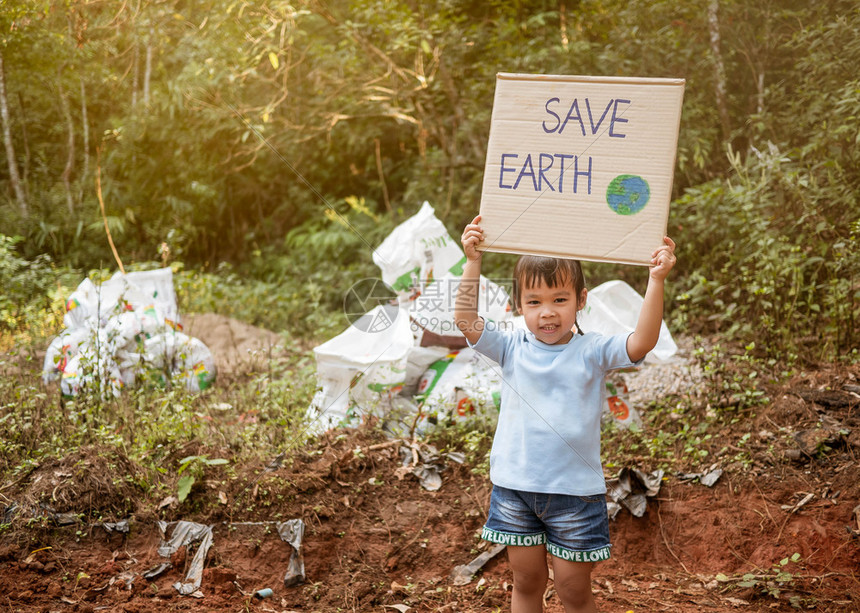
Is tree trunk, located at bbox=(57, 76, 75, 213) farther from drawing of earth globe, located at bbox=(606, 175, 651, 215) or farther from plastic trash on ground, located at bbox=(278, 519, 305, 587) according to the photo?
drawing of earth globe, located at bbox=(606, 175, 651, 215)

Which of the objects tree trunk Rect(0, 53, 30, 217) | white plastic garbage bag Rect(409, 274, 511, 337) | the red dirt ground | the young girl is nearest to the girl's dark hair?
the young girl

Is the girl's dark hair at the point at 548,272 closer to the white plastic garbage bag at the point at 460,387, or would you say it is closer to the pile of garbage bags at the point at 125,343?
the white plastic garbage bag at the point at 460,387

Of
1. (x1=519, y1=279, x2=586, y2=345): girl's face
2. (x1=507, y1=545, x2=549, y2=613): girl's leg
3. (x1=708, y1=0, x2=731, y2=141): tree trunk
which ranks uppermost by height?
(x1=708, y1=0, x2=731, y2=141): tree trunk

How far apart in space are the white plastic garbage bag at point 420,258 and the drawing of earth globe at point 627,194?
176 cm

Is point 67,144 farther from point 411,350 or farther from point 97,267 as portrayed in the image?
point 411,350

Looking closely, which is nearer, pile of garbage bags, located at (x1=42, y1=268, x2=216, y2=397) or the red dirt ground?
the red dirt ground

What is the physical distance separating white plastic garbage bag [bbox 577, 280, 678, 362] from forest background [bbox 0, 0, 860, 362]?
1.74 feet

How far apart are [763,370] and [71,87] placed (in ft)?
21.8

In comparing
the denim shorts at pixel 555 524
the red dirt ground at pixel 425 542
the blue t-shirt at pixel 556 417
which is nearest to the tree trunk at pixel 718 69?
the red dirt ground at pixel 425 542

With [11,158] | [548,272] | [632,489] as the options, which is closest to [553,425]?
[548,272]

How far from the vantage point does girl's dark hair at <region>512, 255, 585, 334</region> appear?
168 cm

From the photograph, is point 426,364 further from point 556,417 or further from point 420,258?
point 556,417

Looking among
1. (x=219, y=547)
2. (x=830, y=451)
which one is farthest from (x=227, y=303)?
(x=830, y=451)

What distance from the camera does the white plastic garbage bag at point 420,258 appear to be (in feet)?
11.3
